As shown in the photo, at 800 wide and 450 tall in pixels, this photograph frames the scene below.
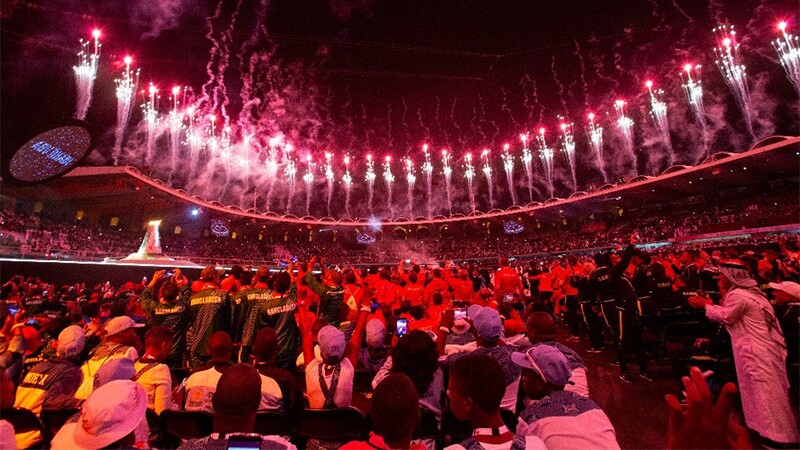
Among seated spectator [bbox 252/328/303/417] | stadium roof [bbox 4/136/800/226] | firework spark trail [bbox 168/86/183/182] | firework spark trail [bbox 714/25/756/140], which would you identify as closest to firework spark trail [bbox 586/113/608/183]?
stadium roof [bbox 4/136/800/226]

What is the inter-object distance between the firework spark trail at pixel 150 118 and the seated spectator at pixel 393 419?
29.2 metres

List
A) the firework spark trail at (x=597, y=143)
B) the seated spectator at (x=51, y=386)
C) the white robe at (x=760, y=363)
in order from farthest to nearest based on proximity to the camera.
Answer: the firework spark trail at (x=597, y=143), the white robe at (x=760, y=363), the seated spectator at (x=51, y=386)

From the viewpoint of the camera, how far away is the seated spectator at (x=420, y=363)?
3408mm

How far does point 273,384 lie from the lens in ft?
11.7

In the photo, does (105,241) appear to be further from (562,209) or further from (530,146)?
(530,146)

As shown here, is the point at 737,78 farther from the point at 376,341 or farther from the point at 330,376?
the point at 330,376

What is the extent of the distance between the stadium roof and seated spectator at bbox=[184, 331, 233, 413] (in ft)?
81.8

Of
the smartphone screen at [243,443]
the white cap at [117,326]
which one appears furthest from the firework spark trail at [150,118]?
the smartphone screen at [243,443]

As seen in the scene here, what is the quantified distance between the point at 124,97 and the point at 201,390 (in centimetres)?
2601

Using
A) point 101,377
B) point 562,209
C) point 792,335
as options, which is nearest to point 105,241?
point 101,377

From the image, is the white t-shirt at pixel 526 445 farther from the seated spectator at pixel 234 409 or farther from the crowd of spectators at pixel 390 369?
the seated spectator at pixel 234 409

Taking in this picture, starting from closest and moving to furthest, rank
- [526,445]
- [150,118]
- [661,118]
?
1. [526,445]
2. [150,118]
3. [661,118]

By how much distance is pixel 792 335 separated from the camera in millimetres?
5477

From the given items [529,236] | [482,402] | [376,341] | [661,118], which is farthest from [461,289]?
[529,236]
